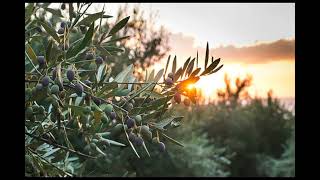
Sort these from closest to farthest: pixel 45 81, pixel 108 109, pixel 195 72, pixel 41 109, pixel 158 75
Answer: pixel 45 81 < pixel 108 109 < pixel 41 109 < pixel 195 72 < pixel 158 75

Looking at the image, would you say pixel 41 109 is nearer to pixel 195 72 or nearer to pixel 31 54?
pixel 31 54

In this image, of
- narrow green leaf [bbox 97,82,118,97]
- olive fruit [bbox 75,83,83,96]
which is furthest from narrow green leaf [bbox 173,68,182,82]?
olive fruit [bbox 75,83,83,96]

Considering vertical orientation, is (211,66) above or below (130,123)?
above

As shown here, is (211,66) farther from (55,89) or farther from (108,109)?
(55,89)

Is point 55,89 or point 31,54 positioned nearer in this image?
point 55,89

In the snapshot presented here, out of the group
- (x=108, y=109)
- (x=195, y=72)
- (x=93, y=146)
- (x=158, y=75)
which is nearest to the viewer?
(x=108, y=109)

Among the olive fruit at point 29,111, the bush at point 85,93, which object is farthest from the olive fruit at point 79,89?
the olive fruit at point 29,111

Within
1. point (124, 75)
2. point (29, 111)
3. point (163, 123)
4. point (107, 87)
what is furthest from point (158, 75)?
point (29, 111)

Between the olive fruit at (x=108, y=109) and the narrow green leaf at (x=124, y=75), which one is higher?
the narrow green leaf at (x=124, y=75)

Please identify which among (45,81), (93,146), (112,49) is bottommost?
(93,146)

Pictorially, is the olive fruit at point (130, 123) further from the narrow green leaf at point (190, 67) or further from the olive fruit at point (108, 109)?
the narrow green leaf at point (190, 67)

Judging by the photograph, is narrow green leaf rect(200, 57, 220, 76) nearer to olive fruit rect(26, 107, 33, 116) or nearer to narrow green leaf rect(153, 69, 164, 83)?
narrow green leaf rect(153, 69, 164, 83)

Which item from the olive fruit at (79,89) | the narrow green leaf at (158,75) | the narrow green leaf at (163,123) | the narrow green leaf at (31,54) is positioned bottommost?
the narrow green leaf at (163,123)
